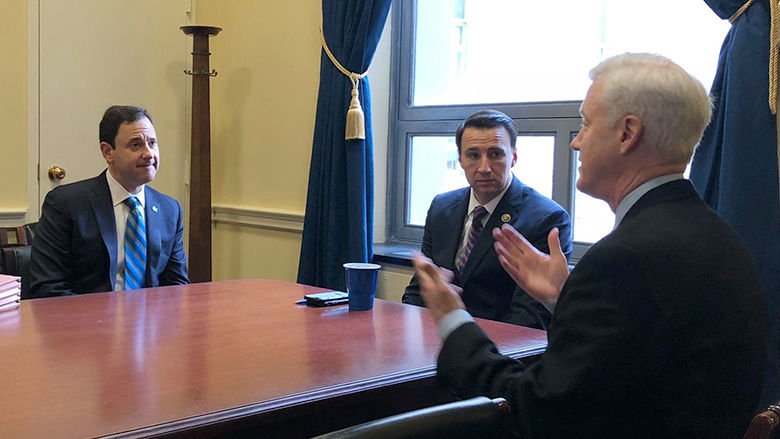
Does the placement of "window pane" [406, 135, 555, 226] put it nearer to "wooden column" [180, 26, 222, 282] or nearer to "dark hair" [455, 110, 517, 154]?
"dark hair" [455, 110, 517, 154]

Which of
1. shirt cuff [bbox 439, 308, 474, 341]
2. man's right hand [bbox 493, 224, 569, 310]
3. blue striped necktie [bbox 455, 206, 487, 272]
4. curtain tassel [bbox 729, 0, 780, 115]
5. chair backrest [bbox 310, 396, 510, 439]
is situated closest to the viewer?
chair backrest [bbox 310, 396, 510, 439]

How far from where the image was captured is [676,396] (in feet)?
3.79

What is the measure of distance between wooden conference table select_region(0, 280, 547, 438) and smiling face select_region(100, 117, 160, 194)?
2.62ft

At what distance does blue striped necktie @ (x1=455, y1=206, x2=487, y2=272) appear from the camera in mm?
2640

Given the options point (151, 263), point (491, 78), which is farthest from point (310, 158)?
point (151, 263)

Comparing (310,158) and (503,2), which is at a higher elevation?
(503,2)

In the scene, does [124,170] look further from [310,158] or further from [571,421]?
[571,421]

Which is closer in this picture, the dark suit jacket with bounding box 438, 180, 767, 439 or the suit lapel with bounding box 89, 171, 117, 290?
the dark suit jacket with bounding box 438, 180, 767, 439

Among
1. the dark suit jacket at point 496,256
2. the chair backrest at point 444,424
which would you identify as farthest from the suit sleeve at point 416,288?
the chair backrest at point 444,424

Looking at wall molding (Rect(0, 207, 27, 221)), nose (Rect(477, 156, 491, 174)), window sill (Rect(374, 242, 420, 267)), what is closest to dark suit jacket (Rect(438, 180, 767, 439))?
nose (Rect(477, 156, 491, 174))

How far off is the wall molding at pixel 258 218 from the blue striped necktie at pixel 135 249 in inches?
49.5

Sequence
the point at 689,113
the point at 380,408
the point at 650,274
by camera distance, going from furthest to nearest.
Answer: the point at 380,408, the point at 689,113, the point at 650,274

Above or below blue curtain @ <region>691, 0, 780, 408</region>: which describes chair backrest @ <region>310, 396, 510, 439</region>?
below

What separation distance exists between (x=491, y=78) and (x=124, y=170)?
160 cm
